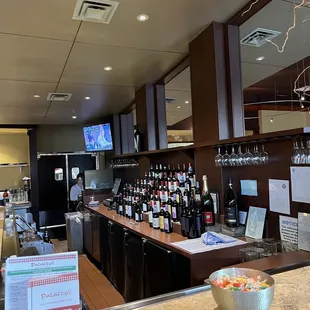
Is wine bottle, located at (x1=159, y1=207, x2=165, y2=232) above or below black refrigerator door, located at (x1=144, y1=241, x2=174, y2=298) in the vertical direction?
above


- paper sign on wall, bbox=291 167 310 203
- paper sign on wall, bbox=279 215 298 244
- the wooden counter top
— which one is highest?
paper sign on wall, bbox=291 167 310 203

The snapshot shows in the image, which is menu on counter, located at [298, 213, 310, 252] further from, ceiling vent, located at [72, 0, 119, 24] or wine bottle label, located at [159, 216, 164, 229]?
ceiling vent, located at [72, 0, 119, 24]

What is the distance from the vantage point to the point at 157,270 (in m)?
2.68

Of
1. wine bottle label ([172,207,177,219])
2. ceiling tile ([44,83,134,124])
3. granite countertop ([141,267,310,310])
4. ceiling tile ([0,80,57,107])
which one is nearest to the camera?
granite countertop ([141,267,310,310])

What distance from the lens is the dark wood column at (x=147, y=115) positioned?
458 centimetres

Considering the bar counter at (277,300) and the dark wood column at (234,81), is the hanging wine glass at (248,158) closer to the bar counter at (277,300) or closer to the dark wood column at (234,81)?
the dark wood column at (234,81)

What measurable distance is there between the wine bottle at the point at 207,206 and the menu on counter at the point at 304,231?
0.86 m

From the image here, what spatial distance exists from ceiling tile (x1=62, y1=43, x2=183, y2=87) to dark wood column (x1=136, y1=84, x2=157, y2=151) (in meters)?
0.18

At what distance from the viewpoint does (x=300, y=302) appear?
3.94 ft

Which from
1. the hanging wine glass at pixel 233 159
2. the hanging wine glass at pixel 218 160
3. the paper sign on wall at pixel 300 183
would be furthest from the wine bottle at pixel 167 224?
the paper sign on wall at pixel 300 183

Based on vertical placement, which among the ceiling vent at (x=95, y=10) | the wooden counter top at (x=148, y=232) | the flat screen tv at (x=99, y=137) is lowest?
the wooden counter top at (x=148, y=232)

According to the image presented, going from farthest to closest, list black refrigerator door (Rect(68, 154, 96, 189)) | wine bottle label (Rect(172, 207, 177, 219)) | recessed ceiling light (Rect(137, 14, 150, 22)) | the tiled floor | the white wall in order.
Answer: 1. black refrigerator door (Rect(68, 154, 96, 189))
2. the white wall
3. the tiled floor
4. wine bottle label (Rect(172, 207, 177, 219))
5. recessed ceiling light (Rect(137, 14, 150, 22))

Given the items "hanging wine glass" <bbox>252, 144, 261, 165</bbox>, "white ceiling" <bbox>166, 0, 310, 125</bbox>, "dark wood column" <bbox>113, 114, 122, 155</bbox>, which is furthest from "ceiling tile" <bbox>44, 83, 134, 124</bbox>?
"hanging wine glass" <bbox>252, 144, 261, 165</bbox>

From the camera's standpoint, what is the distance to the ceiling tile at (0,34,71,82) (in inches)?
116
